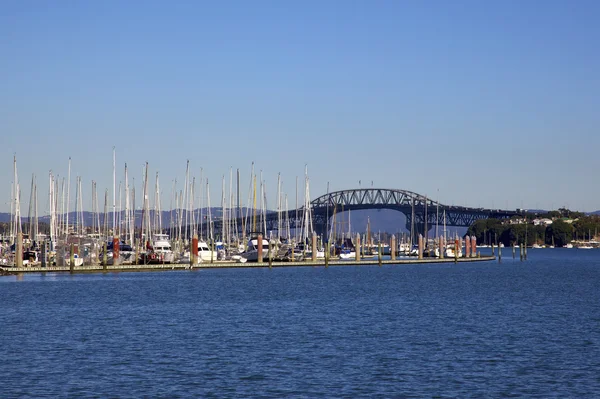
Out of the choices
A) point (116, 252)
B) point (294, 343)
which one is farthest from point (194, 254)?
point (294, 343)

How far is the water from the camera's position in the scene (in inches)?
1166

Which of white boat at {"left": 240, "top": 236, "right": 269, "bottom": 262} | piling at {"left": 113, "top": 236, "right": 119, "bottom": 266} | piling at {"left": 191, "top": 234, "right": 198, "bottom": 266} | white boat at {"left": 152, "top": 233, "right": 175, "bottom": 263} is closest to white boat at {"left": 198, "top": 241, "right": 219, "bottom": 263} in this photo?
white boat at {"left": 152, "top": 233, "right": 175, "bottom": 263}

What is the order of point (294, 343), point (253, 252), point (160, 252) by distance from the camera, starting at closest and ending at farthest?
1. point (294, 343)
2. point (160, 252)
3. point (253, 252)

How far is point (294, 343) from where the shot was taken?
38.9m

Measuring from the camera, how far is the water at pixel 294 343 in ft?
97.2

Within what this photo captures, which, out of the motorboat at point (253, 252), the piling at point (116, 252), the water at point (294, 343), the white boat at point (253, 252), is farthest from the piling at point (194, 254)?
the water at point (294, 343)

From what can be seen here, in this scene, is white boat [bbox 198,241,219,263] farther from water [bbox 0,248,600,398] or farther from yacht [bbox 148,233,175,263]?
water [bbox 0,248,600,398]

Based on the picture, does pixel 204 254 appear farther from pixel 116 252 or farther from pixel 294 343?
pixel 294 343

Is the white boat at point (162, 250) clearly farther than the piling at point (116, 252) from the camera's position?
Yes

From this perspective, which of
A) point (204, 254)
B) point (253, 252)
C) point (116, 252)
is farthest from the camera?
point (253, 252)

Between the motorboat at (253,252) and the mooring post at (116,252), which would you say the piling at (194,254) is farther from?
the motorboat at (253,252)

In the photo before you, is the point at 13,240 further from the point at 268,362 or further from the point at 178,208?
the point at 268,362

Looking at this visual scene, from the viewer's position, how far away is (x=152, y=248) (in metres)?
99.8

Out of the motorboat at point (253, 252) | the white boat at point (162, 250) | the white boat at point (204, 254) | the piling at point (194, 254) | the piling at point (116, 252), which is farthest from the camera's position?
the motorboat at point (253, 252)
